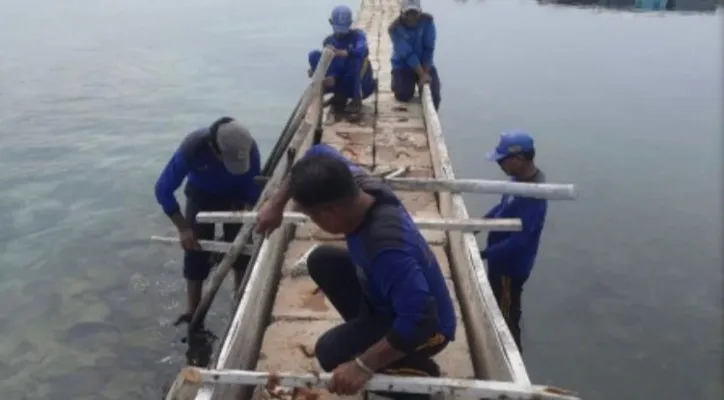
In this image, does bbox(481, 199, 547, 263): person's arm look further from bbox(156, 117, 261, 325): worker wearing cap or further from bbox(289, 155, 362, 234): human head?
bbox(289, 155, 362, 234): human head

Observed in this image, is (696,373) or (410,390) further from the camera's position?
(696,373)

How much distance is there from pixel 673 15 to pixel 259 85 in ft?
57.0

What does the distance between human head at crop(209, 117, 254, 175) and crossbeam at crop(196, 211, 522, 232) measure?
1.67 ft

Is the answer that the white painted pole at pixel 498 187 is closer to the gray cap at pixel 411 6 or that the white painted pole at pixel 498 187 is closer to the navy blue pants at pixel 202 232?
the navy blue pants at pixel 202 232

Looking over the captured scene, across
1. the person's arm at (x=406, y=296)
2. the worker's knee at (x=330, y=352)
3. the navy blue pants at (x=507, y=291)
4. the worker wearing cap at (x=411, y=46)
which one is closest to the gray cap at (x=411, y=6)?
the worker wearing cap at (x=411, y=46)

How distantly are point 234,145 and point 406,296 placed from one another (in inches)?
123

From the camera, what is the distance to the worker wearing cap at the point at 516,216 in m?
5.87

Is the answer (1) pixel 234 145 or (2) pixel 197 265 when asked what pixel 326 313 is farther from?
(2) pixel 197 265

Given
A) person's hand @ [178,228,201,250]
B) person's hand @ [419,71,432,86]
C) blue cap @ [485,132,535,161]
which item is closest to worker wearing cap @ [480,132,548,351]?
blue cap @ [485,132,535,161]

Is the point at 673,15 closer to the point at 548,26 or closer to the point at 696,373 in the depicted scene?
the point at 548,26

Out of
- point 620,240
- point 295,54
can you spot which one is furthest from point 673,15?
point 620,240

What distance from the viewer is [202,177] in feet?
22.6

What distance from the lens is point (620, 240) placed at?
1210cm

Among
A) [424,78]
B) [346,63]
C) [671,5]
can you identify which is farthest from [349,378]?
[671,5]
